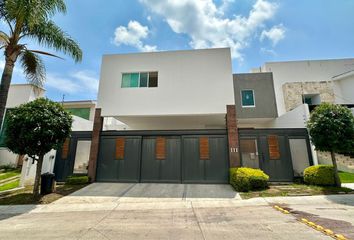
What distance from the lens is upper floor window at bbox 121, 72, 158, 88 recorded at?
39.9ft

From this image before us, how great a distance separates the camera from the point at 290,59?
61.5 feet

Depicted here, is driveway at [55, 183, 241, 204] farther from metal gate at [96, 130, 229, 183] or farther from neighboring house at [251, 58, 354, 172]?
neighboring house at [251, 58, 354, 172]

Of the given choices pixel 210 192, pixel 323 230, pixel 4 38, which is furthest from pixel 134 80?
pixel 323 230

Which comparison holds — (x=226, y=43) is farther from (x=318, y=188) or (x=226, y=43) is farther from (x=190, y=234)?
(x=190, y=234)

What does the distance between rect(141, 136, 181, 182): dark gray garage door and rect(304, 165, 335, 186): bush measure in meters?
6.77

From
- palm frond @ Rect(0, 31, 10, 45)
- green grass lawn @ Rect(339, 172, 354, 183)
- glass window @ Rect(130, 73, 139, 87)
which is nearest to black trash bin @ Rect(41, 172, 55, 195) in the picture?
palm frond @ Rect(0, 31, 10, 45)

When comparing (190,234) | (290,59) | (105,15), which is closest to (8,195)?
(190,234)

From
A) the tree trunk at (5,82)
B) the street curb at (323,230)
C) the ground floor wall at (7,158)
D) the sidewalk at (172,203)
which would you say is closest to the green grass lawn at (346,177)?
the sidewalk at (172,203)

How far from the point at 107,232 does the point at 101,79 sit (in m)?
10.0

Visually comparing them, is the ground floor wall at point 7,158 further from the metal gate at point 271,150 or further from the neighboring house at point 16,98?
the metal gate at point 271,150

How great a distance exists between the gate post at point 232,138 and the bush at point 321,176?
341 cm

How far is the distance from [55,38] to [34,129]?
531cm

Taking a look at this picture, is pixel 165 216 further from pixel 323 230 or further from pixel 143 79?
pixel 143 79

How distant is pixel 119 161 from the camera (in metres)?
11.4
